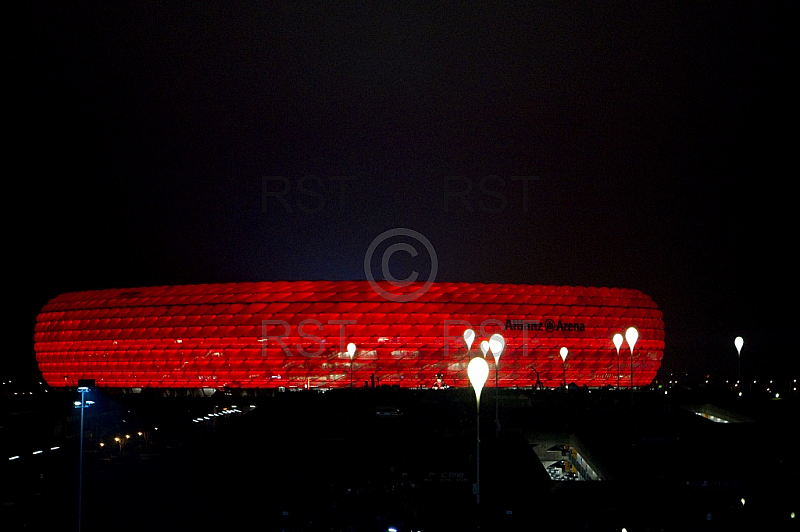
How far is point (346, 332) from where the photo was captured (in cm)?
5569

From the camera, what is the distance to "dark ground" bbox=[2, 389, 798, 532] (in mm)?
16953

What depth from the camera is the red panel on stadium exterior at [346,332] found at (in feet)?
184

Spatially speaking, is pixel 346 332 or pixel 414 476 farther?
pixel 346 332

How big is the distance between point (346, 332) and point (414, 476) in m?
36.1

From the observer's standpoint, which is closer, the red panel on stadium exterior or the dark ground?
the dark ground

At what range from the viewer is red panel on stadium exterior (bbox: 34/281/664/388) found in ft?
184

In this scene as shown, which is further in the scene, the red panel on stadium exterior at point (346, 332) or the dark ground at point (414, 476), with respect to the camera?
the red panel on stadium exterior at point (346, 332)

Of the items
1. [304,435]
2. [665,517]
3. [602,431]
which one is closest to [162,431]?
[304,435]

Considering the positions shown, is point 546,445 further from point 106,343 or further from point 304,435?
point 106,343

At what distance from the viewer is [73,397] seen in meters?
50.1

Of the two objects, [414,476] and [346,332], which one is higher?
[414,476]

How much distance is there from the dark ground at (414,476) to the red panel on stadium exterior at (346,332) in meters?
24.6

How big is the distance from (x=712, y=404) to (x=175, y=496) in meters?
24.9

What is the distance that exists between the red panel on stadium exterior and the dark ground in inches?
968
